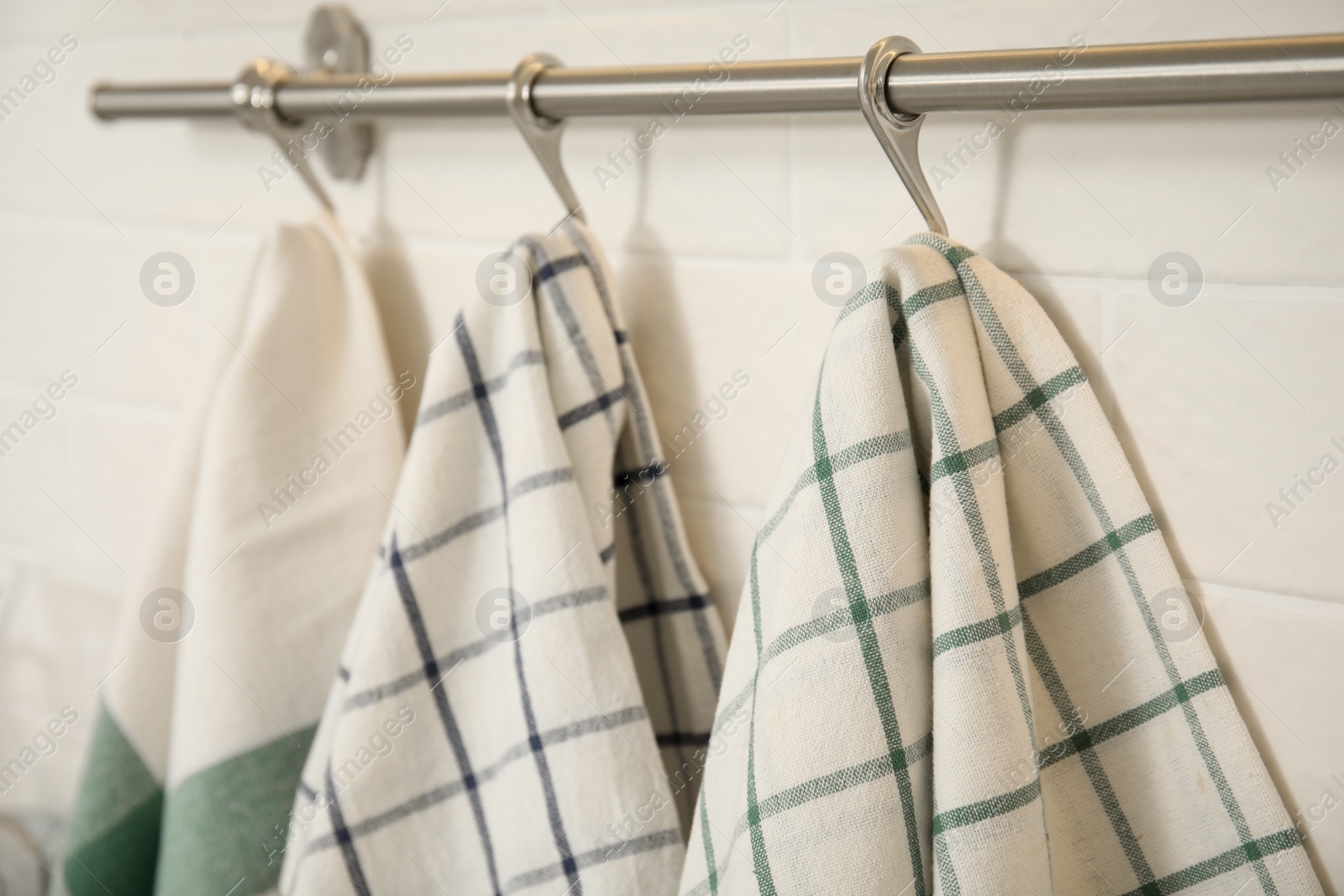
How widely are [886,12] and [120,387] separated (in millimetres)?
542

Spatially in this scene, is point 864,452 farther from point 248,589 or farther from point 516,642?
point 248,589

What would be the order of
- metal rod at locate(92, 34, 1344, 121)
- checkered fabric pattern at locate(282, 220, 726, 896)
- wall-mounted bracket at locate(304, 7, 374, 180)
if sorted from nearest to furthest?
metal rod at locate(92, 34, 1344, 121), checkered fabric pattern at locate(282, 220, 726, 896), wall-mounted bracket at locate(304, 7, 374, 180)

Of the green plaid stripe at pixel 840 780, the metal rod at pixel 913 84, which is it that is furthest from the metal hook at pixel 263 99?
the green plaid stripe at pixel 840 780

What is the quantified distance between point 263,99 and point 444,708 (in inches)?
12.0

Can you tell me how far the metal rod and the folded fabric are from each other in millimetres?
102

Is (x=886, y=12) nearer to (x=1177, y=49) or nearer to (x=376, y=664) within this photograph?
(x=1177, y=49)

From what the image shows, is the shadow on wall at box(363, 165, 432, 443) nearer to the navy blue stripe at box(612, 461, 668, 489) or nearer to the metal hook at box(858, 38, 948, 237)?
the navy blue stripe at box(612, 461, 668, 489)

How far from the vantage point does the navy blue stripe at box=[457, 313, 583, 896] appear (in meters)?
0.42

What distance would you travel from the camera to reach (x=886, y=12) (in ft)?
1.27

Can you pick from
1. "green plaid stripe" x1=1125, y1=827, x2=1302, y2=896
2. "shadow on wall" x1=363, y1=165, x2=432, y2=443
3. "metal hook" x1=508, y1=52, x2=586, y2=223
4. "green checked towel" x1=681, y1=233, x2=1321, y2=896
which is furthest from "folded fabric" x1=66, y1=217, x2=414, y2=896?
"green plaid stripe" x1=1125, y1=827, x2=1302, y2=896

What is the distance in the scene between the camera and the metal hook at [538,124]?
42 centimetres

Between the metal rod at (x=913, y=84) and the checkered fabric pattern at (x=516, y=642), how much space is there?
0.23ft

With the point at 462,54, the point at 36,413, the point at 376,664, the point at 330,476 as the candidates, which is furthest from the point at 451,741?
the point at 36,413

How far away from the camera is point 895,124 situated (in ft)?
1.14
